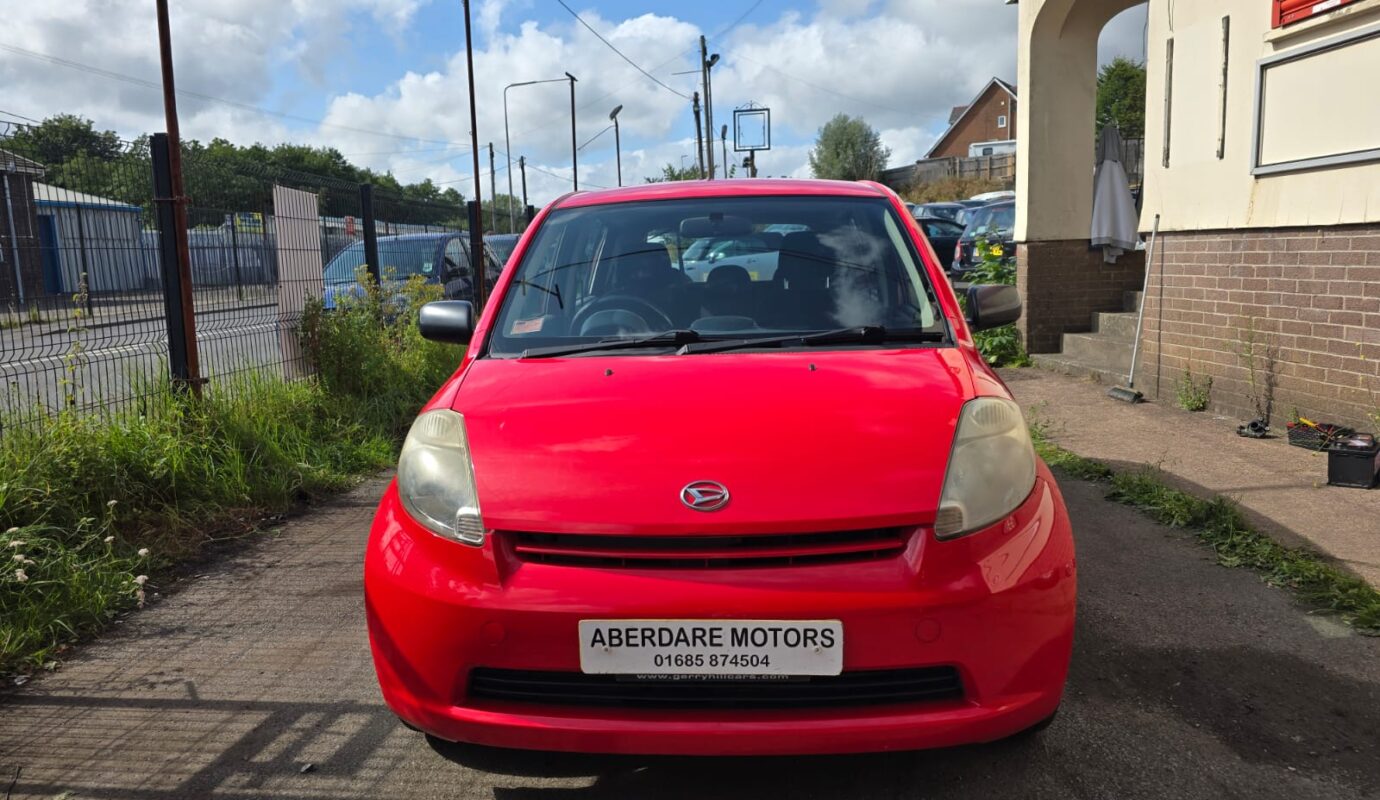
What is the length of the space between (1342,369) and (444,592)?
613 cm

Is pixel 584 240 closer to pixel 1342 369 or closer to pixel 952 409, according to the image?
pixel 952 409

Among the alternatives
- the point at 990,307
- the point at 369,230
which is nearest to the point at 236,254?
the point at 369,230

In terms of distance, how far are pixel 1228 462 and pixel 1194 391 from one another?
193 cm

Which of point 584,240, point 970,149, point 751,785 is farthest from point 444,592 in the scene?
point 970,149

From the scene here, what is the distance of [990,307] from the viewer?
3615mm

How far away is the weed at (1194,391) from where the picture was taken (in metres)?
7.75

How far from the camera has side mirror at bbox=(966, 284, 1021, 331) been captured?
360 cm

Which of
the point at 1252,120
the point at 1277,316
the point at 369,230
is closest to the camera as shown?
the point at 1277,316

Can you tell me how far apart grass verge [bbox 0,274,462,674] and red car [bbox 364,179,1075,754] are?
7.02 ft

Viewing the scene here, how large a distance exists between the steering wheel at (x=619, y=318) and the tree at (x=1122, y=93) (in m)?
64.0

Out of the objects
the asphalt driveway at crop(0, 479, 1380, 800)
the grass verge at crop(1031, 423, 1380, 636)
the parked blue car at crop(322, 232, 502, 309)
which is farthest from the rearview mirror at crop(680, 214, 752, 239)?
the parked blue car at crop(322, 232, 502, 309)

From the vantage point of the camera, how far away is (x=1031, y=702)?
2.28 m

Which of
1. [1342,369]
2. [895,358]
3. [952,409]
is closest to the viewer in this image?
[952,409]

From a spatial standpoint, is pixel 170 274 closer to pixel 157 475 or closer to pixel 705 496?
pixel 157 475
